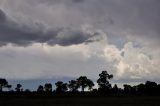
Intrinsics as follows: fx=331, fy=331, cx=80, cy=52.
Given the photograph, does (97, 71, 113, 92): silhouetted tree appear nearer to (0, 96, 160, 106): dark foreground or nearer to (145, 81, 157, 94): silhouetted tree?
(145, 81, 157, 94): silhouetted tree

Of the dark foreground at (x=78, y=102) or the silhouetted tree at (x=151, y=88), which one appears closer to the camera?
the dark foreground at (x=78, y=102)

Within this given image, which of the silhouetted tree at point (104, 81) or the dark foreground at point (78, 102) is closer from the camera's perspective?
the dark foreground at point (78, 102)

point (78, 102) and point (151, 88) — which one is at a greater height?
point (151, 88)

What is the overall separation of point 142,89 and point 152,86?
6.88 m

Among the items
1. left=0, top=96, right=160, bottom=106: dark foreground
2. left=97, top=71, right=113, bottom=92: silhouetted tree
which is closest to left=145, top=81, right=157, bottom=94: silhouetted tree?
left=97, top=71, right=113, bottom=92: silhouetted tree

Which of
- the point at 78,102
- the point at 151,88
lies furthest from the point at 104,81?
the point at 78,102

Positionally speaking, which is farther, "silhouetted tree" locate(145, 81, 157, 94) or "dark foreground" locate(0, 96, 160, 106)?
"silhouetted tree" locate(145, 81, 157, 94)

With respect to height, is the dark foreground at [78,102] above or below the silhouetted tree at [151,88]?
below

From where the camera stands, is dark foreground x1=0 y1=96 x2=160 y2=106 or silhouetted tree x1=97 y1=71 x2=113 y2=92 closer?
dark foreground x1=0 y1=96 x2=160 y2=106

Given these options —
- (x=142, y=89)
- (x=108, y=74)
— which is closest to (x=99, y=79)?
(x=108, y=74)

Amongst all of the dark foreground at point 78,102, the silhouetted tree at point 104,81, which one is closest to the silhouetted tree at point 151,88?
the silhouetted tree at point 104,81

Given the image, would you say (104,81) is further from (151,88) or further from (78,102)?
(78,102)

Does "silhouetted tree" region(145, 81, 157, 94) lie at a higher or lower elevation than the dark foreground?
higher

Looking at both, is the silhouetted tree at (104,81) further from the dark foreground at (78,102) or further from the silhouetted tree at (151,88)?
the dark foreground at (78,102)
